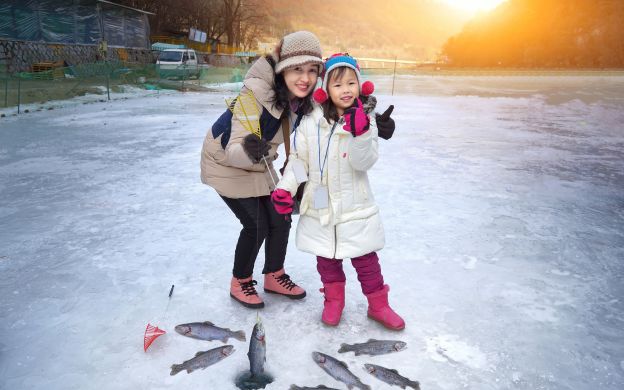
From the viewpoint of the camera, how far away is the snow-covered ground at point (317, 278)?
221cm

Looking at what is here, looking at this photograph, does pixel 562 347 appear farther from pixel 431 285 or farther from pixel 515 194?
pixel 515 194

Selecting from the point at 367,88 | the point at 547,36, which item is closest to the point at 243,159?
the point at 367,88

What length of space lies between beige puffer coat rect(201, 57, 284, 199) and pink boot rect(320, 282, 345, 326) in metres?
0.66

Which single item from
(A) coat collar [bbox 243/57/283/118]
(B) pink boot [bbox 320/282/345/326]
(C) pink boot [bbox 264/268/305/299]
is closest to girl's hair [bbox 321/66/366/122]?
(A) coat collar [bbox 243/57/283/118]

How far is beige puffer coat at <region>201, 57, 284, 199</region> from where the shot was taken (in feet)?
7.73

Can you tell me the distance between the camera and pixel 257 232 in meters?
2.61

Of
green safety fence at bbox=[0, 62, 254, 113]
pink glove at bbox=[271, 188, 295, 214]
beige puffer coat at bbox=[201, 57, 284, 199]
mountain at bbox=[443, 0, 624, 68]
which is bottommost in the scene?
pink glove at bbox=[271, 188, 295, 214]

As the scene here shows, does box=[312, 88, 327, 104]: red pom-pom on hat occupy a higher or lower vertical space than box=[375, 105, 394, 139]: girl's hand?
higher

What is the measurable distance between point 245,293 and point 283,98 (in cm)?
118

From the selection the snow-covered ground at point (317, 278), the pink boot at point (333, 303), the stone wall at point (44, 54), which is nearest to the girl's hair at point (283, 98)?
the pink boot at point (333, 303)

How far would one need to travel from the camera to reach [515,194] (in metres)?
5.15

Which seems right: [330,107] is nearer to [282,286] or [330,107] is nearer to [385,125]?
[385,125]

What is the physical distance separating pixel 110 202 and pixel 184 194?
746 mm

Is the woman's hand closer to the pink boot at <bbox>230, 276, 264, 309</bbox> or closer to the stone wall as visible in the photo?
the pink boot at <bbox>230, 276, 264, 309</bbox>
